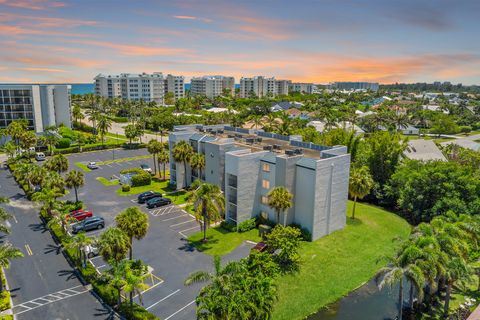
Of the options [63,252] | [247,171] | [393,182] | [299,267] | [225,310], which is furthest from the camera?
[393,182]

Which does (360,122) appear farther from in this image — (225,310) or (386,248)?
(225,310)

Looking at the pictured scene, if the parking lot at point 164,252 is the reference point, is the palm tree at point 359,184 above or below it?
above

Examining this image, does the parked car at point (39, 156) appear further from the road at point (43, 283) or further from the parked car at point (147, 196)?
the parked car at point (147, 196)

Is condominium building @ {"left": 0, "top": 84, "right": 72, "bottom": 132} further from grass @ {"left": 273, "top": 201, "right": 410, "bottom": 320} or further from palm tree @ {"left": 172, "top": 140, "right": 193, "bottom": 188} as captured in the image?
grass @ {"left": 273, "top": 201, "right": 410, "bottom": 320}

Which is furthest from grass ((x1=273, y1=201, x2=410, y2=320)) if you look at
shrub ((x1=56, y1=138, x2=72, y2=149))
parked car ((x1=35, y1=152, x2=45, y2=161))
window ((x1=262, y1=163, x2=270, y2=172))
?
shrub ((x1=56, y1=138, x2=72, y2=149))

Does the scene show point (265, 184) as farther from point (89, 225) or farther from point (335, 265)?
point (89, 225)

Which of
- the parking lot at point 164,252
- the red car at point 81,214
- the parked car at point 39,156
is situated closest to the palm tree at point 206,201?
the parking lot at point 164,252

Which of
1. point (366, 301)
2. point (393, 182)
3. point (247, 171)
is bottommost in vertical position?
point (366, 301)

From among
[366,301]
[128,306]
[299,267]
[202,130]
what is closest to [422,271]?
[366,301]
